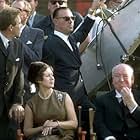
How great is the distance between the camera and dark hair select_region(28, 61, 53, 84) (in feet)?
21.4

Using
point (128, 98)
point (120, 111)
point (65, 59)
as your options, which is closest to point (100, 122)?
point (120, 111)

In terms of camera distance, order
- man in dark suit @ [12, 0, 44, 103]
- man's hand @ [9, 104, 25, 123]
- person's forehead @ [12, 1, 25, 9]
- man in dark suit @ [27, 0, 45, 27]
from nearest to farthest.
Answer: man's hand @ [9, 104, 25, 123]
man in dark suit @ [12, 0, 44, 103]
person's forehead @ [12, 1, 25, 9]
man in dark suit @ [27, 0, 45, 27]

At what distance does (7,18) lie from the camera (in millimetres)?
6469

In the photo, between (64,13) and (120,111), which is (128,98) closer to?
(120,111)

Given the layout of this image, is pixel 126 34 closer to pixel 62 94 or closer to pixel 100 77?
pixel 100 77

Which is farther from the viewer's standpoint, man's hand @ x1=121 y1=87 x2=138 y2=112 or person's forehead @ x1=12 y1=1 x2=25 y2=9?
person's forehead @ x1=12 y1=1 x2=25 y2=9

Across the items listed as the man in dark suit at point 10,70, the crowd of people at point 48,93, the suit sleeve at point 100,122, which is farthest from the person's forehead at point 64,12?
the suit sleeve at point 100,122

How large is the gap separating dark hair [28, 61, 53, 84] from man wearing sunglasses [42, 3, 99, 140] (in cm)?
41

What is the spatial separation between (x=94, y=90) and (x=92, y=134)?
94cm

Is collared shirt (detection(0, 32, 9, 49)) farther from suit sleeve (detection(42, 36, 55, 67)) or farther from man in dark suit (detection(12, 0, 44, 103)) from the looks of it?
suit sleeve (detection(42, 36, 55, 67))

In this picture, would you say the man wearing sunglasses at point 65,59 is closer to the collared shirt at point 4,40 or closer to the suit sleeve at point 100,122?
the suit sleeve at point 100,122

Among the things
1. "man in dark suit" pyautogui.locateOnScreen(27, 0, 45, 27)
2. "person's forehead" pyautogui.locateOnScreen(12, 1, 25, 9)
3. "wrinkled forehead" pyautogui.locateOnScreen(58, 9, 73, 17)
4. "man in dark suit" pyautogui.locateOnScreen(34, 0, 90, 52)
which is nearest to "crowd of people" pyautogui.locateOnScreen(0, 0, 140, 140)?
"wrinkled forehead" pyautogui.locateOnScreen(58, 9, 73, 17)

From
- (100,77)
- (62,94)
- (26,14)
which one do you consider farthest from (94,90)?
(26,14)

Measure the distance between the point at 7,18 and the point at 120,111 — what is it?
1.45 meters
